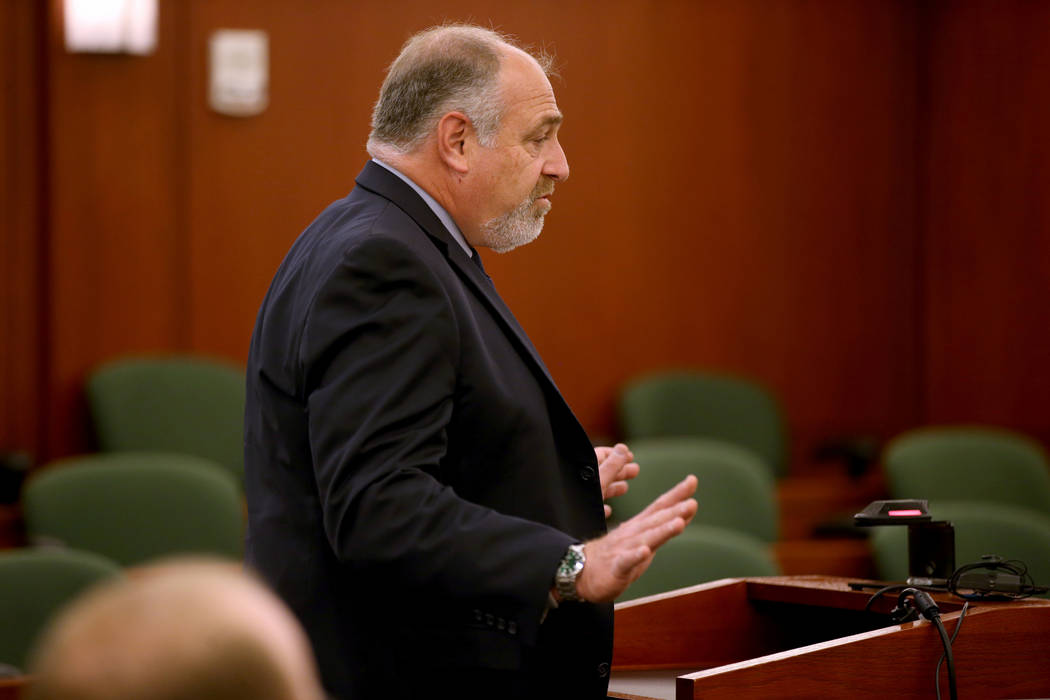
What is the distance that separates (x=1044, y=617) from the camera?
1.80 meters

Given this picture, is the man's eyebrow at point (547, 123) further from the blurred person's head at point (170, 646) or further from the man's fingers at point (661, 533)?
the blurred person's head at point (170, 646)

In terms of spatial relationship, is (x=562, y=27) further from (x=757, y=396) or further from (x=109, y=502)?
(x=109, y=502)

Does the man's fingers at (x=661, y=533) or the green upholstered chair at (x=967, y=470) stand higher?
the man's fingers at (x=661, y=533)

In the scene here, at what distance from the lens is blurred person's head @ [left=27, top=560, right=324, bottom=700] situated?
70 centimetres

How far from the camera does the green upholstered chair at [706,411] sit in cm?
551

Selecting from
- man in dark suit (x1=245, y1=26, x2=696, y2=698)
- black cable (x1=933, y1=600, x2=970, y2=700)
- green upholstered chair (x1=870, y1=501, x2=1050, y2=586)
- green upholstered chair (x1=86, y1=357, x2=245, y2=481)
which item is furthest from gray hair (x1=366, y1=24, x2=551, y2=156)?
green upholstered chair (x1=86, y1=357, x2=245, y2=481)

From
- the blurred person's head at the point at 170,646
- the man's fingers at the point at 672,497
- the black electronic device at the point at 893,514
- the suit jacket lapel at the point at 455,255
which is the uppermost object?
the suit jacket lapel at the point at 455,255

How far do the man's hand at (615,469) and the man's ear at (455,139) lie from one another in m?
0.46

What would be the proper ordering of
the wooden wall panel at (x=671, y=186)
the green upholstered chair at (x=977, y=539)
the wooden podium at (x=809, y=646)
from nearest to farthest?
the wooden podium at (x=809, y=646) < the green upholstered chair at (x=977, y=539) < the wooden wall panel at (x=671, y=186)

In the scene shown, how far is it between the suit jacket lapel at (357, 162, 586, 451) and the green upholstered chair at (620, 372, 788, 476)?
3.76 metres

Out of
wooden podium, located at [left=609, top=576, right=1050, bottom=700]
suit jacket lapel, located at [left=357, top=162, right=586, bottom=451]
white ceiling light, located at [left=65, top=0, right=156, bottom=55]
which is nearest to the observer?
wooden podium, located at [left=609, top=576, right=1050, bottom=700]

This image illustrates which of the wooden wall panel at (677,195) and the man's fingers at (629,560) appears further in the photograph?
the wooden wall panel at (677,195)

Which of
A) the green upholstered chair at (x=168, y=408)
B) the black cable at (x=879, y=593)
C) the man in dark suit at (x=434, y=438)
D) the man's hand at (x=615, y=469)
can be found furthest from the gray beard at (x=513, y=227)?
the green upholstered chair at (x=168, y=408)

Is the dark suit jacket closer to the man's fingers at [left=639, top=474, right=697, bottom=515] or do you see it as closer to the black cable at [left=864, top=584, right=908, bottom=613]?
the man's fingers at [left=639, top=474, right=697, bottom=515]
